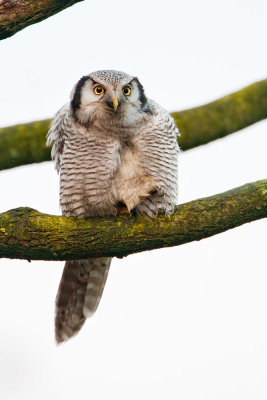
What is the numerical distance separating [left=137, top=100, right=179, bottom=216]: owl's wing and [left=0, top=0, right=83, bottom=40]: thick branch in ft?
3.76

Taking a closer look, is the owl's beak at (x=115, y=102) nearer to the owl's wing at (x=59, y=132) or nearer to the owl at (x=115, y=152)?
the owl at (x=115, y=152)

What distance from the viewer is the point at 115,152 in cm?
429

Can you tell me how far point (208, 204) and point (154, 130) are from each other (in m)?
0.80

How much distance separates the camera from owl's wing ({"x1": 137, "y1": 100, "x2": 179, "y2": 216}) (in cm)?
430

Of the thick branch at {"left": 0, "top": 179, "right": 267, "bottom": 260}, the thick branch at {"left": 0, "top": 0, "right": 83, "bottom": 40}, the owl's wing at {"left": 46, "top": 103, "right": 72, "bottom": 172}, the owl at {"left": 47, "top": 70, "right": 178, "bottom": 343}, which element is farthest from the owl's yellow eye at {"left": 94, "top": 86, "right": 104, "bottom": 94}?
the thick branch at {"left": 0, "top": 179, "right": 267, "bottom": 260}

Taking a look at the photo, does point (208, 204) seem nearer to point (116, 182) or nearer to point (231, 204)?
point (231, 204)

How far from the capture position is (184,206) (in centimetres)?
403

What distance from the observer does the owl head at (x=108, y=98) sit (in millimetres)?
4309

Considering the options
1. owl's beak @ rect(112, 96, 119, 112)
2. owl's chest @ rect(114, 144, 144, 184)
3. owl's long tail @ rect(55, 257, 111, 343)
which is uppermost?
owl's beak @ rect(112, 96, 119, 112)

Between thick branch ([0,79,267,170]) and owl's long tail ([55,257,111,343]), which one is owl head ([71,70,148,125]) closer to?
thick branch ([0,79,267,170])

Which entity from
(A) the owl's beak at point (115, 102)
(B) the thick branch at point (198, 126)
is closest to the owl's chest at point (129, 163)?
(A) the owl's beak at point (115, 102)

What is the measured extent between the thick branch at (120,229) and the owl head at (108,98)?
0.83m

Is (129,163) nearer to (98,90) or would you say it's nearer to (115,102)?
(115,102)

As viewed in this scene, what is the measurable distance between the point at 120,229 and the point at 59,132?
118 cm
